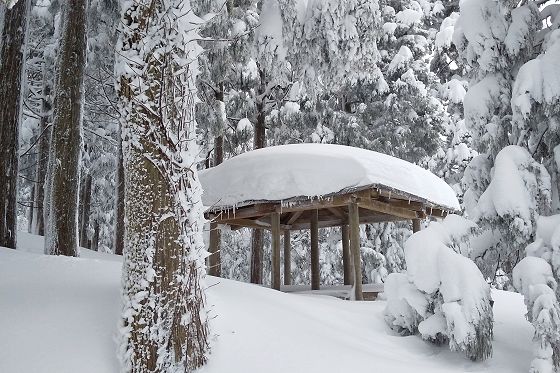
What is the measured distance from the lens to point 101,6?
11.6m

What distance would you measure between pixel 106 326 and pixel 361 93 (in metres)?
15.9

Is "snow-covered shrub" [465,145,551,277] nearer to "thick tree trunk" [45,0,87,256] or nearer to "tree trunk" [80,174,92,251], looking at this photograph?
"thick tree trunk" [45,0,87,256]

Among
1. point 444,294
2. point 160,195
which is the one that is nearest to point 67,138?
point 160,195

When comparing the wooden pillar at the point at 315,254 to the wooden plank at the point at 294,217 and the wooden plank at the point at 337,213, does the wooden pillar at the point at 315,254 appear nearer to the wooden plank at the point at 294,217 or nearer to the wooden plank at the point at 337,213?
the wooden plank at the point at 337,213

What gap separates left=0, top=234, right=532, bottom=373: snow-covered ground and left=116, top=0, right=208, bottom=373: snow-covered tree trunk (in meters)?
0.32

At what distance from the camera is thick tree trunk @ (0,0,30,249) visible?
25.2 ft

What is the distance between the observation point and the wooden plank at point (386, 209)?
9.67 m

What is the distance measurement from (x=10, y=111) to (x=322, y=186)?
212 inches

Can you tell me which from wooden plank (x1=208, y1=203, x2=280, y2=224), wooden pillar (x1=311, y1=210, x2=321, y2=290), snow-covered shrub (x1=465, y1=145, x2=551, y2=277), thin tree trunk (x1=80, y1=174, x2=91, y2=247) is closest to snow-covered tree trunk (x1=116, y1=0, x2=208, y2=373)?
snow-covered shrub (x1=465, y1=145, x2=551, y2=277)

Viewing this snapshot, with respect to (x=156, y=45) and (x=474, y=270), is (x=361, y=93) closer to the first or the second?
(x=474, y=270)

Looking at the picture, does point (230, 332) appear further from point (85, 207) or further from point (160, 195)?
point (85, 207)

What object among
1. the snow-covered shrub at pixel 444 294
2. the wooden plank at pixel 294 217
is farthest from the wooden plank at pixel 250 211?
the snow-covered shrub at pixel 444 294

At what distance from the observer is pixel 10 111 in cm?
788

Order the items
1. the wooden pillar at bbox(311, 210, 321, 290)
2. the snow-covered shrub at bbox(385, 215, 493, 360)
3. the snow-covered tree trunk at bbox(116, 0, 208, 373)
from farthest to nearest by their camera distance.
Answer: the wooden pillar at bbox(311, 210, 321, 290) < the snow-covered shrub at bbox(385, 215, 493, 360) < the snow-covered tree trunk at bbox(116, 0, 208, 373)
